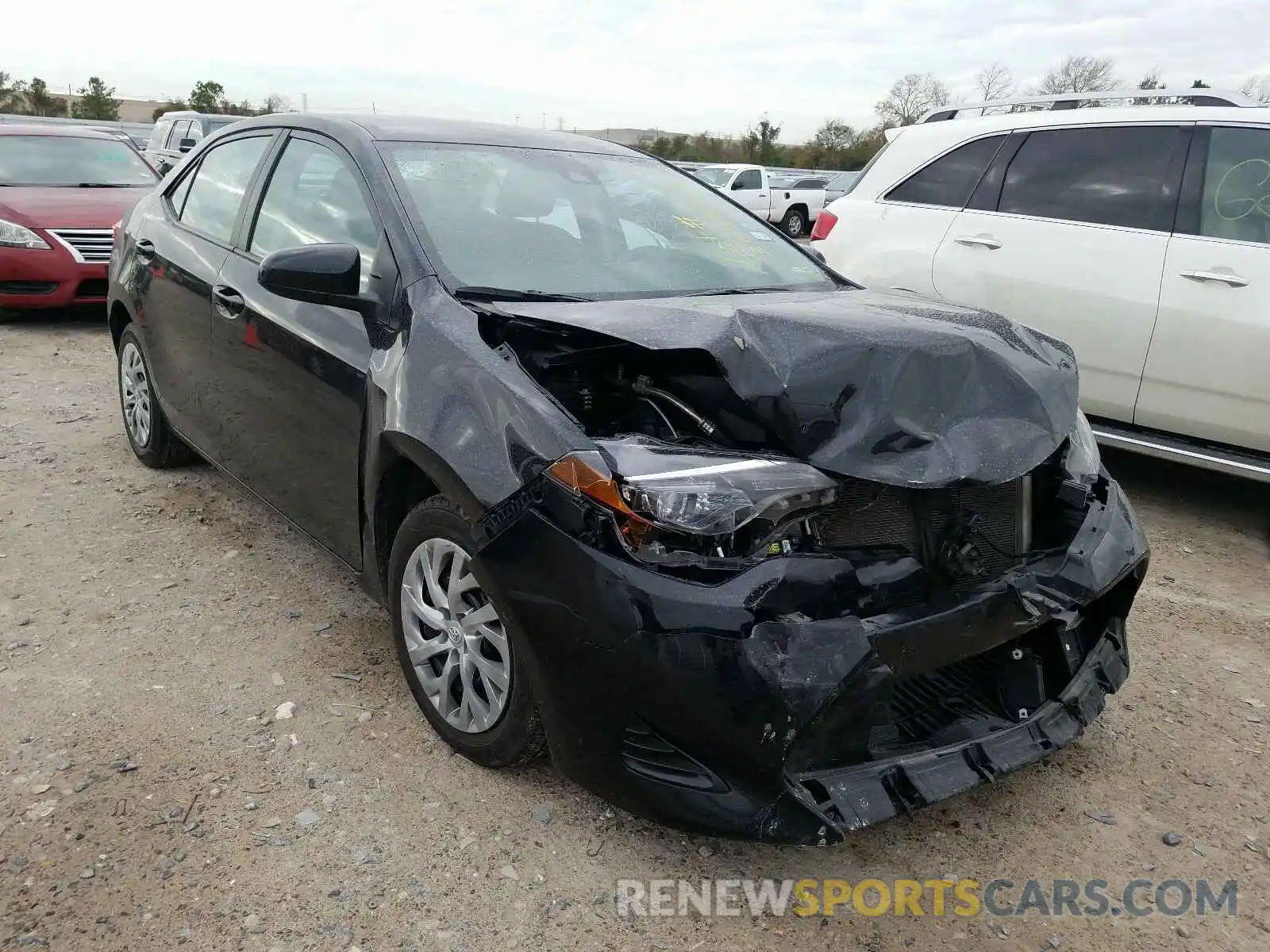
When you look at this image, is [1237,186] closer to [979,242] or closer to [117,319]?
[979,242]

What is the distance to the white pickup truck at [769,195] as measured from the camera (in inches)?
895

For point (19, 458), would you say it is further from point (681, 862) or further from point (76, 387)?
point (681, 862)

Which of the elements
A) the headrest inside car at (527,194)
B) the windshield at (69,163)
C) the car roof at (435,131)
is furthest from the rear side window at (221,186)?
the windshield at (69,163)

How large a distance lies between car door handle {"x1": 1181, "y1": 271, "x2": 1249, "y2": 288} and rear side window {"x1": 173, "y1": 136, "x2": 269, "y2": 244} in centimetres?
392

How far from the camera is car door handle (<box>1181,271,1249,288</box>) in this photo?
427 centimetres

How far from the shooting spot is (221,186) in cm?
404

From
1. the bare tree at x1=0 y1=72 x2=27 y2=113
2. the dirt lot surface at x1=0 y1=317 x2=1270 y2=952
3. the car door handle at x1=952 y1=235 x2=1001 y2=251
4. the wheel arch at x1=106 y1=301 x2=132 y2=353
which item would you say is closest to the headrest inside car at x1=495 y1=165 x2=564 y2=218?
the dirt lot surface at x1=0 y1=317 x2=1270 y2=952

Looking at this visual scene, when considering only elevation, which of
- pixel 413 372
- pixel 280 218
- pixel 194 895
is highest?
pixel 280 218

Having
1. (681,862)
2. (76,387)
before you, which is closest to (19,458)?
(76,387)

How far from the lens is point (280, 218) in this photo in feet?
11.3

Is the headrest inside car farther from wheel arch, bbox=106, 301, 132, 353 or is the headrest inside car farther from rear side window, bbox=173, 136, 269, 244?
wheel arch, bbox=106, 301, 132, 353

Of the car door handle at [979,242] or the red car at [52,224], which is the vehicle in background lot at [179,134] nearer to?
the red car at [52,224]

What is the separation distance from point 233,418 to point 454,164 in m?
1.28

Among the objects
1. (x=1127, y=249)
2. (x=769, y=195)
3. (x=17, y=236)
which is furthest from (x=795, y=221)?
(x=1127, y=249)
